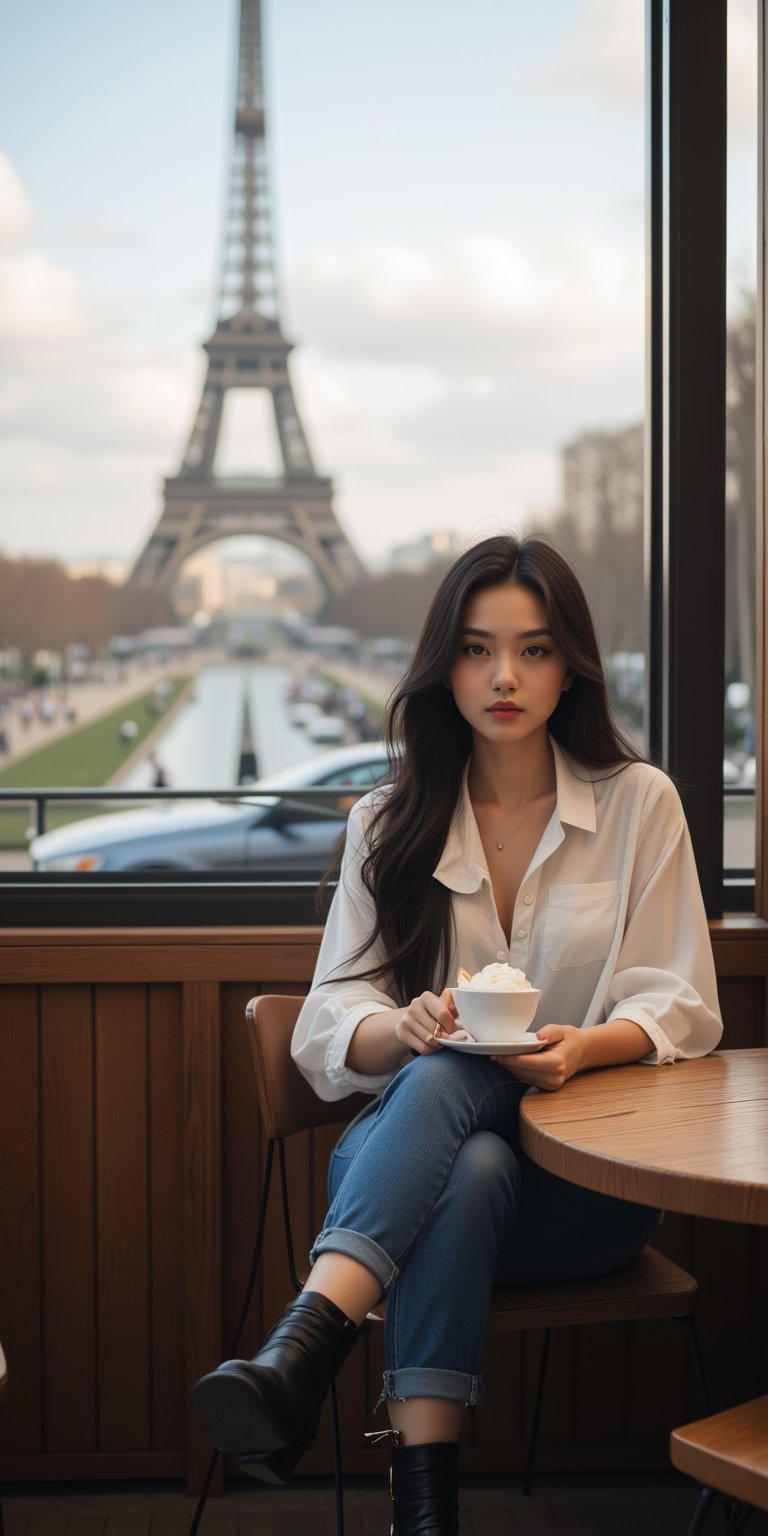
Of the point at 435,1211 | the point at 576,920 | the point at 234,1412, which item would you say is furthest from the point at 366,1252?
the point at 576,920

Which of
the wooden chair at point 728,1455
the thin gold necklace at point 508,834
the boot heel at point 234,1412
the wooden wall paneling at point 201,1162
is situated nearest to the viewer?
the wooden chair at point 728,1455

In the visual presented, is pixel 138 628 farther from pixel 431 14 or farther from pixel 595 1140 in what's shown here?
pixel 595 1140

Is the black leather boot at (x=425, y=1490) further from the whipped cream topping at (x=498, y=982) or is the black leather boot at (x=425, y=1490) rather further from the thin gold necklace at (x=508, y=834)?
the thin gold necklace at (x=508, y=834)

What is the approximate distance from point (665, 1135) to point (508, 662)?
67 centimetres

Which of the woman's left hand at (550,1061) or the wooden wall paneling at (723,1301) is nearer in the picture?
the woman's left hand at (550,1061)

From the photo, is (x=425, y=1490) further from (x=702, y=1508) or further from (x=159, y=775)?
(x=159, y=775)

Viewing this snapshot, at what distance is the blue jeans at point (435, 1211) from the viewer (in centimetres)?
144

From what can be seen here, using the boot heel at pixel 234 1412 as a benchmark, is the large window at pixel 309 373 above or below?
above

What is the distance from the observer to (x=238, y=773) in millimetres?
2447

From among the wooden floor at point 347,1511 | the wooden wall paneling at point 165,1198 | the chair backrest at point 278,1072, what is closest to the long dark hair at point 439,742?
the chair backrest at point 278,1072

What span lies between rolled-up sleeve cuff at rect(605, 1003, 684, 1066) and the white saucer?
0.17 meters

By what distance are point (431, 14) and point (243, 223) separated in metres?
0.47

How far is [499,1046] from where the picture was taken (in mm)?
1430

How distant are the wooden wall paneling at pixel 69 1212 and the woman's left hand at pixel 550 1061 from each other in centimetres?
90
